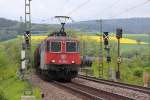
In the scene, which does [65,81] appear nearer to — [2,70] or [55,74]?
[55,74]

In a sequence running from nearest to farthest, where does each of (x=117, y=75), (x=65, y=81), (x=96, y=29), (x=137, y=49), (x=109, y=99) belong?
(x=109, y=99) → (x=65, y=81) → (x=117, y=75) → (x=137, y=49) → (x=96, y=29)

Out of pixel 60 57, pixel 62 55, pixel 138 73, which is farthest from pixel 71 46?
pixel 138 73

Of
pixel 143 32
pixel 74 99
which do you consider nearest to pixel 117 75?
pixel 74 99

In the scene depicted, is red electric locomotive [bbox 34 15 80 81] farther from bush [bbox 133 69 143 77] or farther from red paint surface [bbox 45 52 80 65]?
bush [bbox 133 69 143 77]

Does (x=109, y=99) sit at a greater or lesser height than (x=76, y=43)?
lesser

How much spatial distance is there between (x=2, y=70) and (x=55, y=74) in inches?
864

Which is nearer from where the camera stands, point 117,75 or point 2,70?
point 117,75

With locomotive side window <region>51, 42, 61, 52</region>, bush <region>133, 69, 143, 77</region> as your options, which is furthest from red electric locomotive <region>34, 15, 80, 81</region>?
bush <region>133, 69, 143, 77</region>

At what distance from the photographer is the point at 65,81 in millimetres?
40281

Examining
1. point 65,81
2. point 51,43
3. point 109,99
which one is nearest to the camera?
point 109,99

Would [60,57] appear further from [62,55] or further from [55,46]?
[55,46]

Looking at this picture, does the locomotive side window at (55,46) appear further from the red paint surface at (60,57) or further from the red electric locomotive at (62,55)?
the red paint surface at (60,57)

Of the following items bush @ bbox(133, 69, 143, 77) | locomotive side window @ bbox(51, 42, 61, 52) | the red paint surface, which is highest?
locomotive side window @ bbox(51, 42, 61, 52)

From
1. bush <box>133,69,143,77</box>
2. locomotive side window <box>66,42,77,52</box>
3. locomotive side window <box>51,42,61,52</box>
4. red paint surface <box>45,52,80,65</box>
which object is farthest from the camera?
bush <box>133,69,143,77</box>
